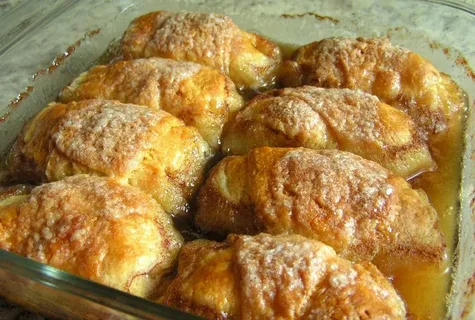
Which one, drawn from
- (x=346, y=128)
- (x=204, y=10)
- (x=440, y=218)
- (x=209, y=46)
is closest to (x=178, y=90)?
(x=209, y=46)

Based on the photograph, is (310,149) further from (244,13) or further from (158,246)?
(244,13)

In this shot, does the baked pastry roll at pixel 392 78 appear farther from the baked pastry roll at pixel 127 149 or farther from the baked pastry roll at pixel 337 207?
the baked pastry roll at pixel 127 149

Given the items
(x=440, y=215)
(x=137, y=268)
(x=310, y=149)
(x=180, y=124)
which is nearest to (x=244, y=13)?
(x=180, y=124)

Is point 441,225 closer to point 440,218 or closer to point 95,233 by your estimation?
point 440,218

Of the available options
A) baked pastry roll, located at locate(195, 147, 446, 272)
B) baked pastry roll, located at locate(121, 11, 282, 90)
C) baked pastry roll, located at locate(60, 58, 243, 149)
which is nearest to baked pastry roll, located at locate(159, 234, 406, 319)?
baked pastry roll, located at locate(195, 147, 446, 272)

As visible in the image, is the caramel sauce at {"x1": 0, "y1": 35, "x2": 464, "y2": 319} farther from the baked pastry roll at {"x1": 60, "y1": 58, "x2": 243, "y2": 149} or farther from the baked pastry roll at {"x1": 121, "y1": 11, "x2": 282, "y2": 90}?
the baked pastry roll at {"x1": 60, "y1": 58, "x2": 243, "y2": 149}
